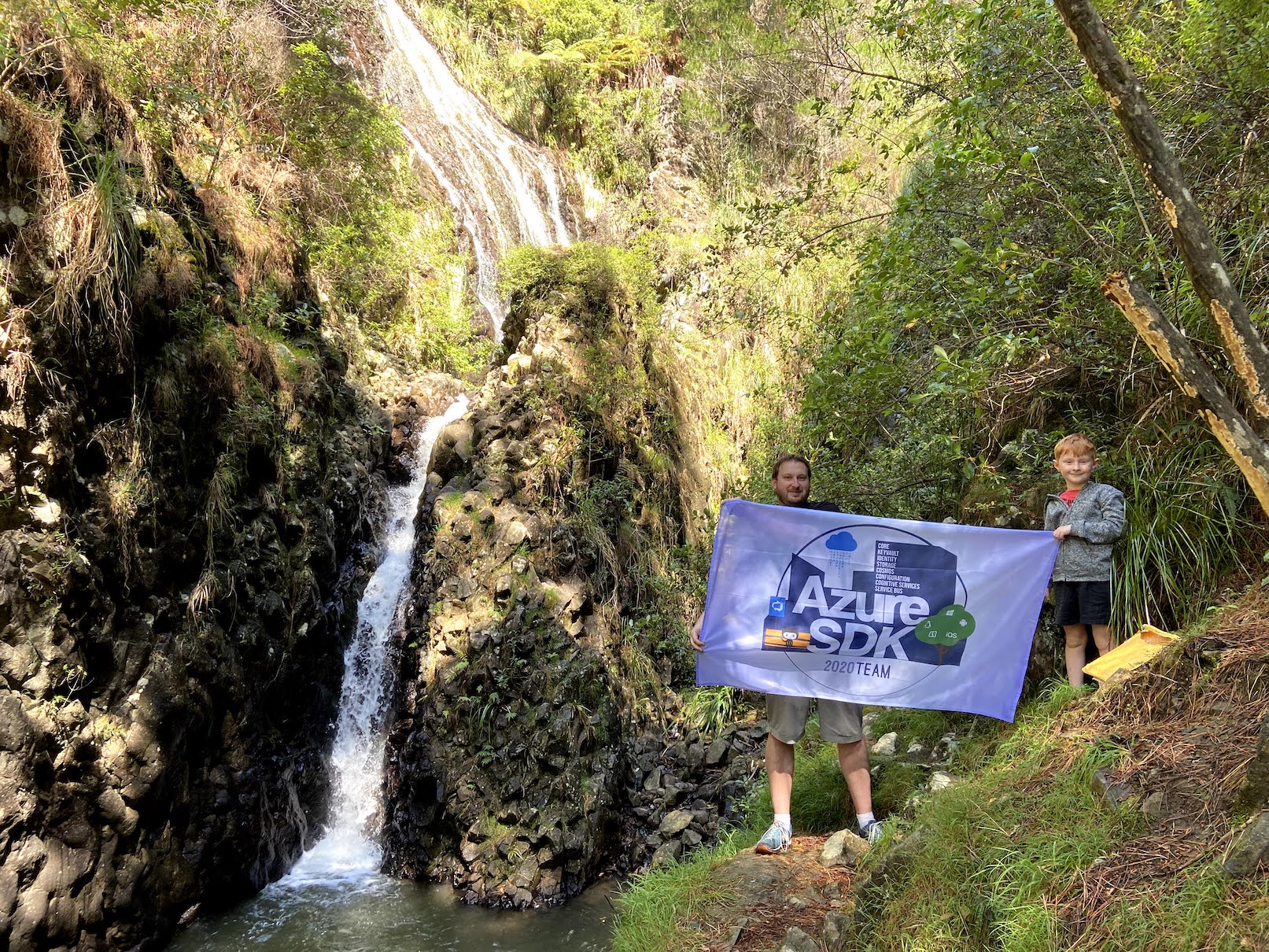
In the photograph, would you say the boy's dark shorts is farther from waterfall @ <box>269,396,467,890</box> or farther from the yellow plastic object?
waterfall @ <box>269,396,467,890</box>

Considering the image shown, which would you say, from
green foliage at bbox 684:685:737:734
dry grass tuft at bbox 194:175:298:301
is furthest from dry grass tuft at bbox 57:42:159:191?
green foliage at bbox 684:685:737:734

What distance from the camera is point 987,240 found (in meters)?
4.04

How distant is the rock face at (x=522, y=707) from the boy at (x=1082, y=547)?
3.57 metres

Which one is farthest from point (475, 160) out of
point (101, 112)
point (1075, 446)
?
point (1075, 446)

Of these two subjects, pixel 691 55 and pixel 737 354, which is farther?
pixel 691 55

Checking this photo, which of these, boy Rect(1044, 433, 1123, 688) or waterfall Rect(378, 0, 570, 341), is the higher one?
waterfall Rect(378, 0, 570, 341)

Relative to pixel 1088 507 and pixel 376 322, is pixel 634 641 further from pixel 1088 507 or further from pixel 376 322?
pixel 376 322

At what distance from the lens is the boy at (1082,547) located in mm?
3676

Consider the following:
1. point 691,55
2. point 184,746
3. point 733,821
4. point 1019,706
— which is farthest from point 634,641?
point 691,55

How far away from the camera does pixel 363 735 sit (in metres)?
7.71

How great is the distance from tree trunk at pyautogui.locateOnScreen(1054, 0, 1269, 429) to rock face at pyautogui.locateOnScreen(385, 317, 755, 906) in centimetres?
525

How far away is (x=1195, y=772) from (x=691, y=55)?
53.9ft

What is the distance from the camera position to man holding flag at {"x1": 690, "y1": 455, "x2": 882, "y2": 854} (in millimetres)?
3715

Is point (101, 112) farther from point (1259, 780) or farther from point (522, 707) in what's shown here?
point (1259, 780)
